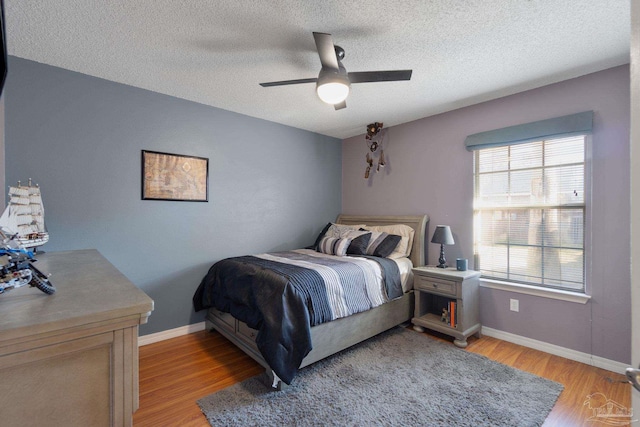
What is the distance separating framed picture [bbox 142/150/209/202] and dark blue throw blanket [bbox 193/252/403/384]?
0.91 m

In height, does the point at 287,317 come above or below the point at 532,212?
below

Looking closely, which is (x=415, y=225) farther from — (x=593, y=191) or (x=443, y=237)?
(x=593, y=191)

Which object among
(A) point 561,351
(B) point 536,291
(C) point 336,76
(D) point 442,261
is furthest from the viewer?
(D) point 442,261

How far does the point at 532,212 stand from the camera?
2777 millimetres

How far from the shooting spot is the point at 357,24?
1.85 metres

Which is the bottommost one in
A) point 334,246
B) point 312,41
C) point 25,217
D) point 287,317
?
point 287,317

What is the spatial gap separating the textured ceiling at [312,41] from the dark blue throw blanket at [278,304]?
169cm

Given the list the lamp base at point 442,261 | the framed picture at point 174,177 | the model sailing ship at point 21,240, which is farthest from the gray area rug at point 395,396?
the framed picture at point 174,177

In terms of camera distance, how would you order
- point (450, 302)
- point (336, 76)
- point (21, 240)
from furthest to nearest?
point (450, 302) < point (336, 76) < point (21, 240)

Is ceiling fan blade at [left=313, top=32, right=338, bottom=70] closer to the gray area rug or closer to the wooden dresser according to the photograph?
the wooden dresser

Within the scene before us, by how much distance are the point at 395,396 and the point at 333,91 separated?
7.01 ft

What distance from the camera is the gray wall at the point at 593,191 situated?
2.29 m

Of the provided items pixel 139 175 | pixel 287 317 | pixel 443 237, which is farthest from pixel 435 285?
pixel 139 175

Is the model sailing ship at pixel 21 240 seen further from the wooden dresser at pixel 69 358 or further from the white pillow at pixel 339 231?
the white pillow at pixel 339 231
